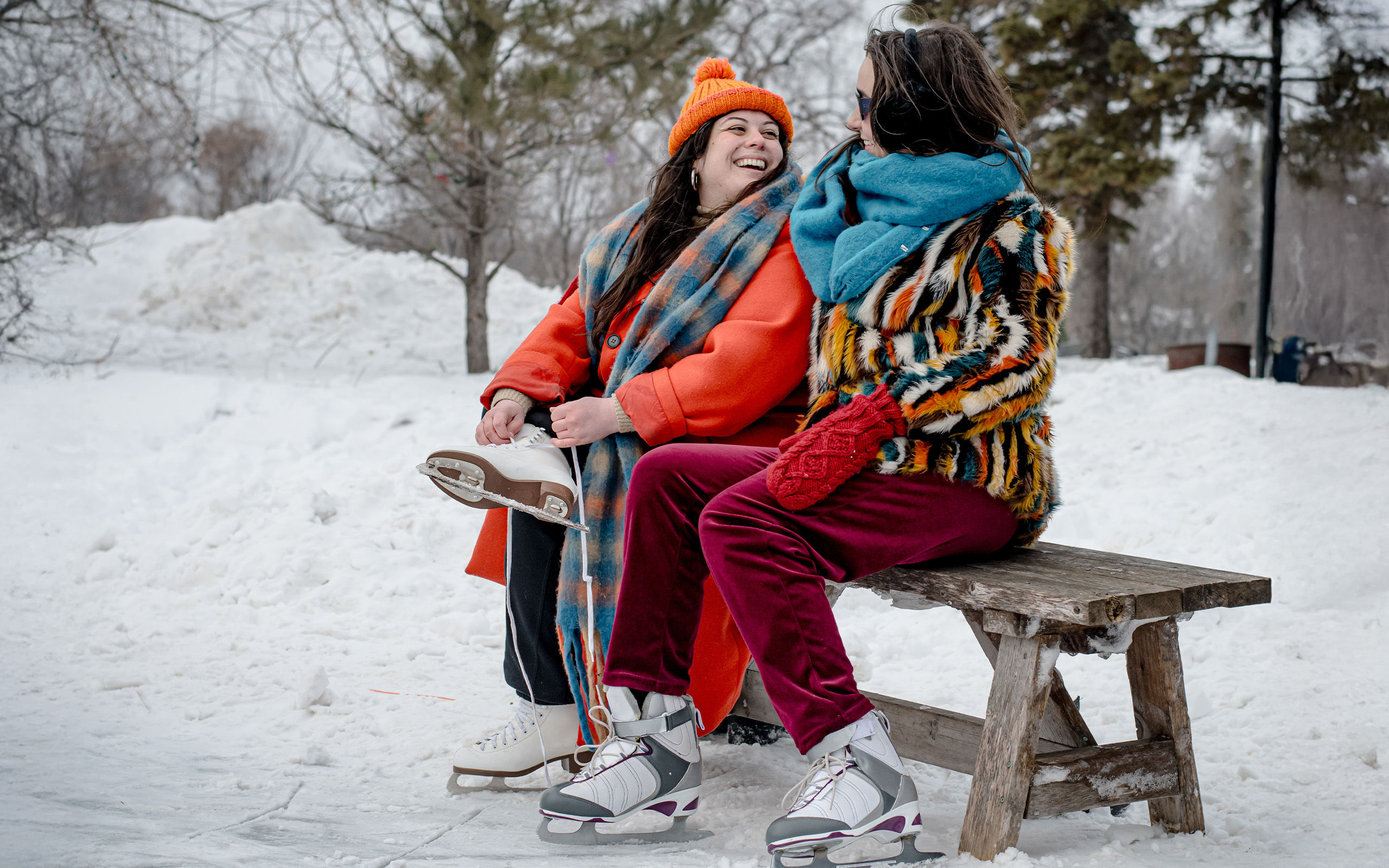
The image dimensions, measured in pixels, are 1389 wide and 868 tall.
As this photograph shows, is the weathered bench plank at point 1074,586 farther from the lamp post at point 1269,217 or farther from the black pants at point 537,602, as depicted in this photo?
the lamp post at point 1269,217

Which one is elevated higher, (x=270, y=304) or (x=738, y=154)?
(x=738, y=154)

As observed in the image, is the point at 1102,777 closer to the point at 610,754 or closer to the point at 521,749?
the point at 610,754

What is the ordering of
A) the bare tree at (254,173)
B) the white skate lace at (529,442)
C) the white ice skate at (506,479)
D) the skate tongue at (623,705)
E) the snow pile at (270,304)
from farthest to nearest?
1. the bare tree at (254,173)
2. the snow pile at (270,304)
3. the white skate lace at (529,442)
4. the white ice skate at (506,479)
5. the skate tongue at (623,705)

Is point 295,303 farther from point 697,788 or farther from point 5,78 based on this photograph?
point 697,788

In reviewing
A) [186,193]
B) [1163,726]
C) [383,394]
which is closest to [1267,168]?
[383,394]

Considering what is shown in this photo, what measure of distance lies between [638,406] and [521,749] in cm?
79

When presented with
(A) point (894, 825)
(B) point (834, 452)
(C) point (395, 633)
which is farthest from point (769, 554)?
(C) point (395, 633)

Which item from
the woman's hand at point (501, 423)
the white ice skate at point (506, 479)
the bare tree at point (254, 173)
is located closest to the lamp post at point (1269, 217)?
Answer: the woman's hand at point (501, 423)

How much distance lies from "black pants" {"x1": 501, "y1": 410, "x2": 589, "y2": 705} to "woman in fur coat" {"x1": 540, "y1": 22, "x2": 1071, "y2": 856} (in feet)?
1.30

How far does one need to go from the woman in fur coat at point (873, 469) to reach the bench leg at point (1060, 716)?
0.71ft

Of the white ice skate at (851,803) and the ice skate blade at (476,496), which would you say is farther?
the ice skate blade at (476,496)

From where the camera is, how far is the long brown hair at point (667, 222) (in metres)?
2.46

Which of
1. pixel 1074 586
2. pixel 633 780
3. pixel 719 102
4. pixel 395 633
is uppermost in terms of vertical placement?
pixel 719 102

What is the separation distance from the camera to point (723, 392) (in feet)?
7.09
